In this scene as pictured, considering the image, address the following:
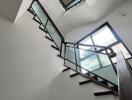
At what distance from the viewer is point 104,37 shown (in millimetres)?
5023

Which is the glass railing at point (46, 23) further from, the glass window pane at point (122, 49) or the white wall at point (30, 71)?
the glass window pane at point (122, 49)

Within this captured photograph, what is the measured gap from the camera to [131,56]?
156 inches

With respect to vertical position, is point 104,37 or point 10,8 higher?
point 104,37

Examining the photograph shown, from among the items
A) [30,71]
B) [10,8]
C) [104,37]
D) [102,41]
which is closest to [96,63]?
[30,71]

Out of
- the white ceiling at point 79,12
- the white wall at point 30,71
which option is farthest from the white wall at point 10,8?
the white ceiling at point 79,12

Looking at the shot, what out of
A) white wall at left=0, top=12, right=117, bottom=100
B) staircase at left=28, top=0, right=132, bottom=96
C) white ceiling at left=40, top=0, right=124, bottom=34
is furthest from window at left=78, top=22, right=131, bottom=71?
white wall at left=0, top=12, right=117, bottom=100

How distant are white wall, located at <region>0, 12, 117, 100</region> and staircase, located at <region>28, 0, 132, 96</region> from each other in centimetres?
16

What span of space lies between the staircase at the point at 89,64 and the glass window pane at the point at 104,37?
751 millimetres

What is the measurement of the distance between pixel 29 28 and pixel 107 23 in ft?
9.88

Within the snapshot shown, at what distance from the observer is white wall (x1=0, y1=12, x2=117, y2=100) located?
225 cm

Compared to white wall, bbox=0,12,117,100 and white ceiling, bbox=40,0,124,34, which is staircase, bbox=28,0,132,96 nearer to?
white wall, bbox=0,12,117,100

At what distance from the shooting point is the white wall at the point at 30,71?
2246 millimetres

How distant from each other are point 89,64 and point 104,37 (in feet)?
5.31

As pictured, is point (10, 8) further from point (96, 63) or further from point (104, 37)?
point (104, 37)
